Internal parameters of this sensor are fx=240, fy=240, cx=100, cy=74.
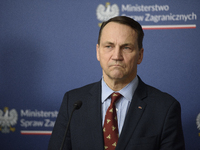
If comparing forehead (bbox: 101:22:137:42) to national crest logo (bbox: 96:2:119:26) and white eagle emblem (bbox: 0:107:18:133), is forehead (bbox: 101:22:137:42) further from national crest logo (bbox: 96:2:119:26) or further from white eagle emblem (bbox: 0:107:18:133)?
white eagle emblem (bbox: 0:107:18:133)

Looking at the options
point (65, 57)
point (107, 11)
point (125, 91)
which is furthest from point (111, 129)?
point (107, 11)

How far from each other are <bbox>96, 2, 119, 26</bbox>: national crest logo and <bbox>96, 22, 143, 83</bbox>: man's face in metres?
0.93

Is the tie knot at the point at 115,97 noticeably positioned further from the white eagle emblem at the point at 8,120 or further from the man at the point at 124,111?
the white eagle emblem at the point at 8,120

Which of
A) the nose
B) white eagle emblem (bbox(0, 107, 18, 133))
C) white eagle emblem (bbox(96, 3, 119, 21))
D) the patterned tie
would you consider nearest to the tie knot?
the patterned tie

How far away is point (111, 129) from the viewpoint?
4.29 feet

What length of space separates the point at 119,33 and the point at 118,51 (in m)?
0.10

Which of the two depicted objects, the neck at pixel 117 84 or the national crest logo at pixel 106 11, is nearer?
the neck at pixel 117 84

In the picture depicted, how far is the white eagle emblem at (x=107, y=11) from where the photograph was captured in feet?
7.38

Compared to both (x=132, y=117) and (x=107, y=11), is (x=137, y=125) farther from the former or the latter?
(x=107, y=11)

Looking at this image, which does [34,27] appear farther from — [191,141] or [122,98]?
[191,141]

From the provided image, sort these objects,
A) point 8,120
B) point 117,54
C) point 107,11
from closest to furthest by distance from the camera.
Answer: point 117,54, point 107,11, point 8,120

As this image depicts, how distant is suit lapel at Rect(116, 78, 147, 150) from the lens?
4.16ft

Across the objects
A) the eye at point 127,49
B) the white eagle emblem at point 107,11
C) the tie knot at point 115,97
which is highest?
the white eagle emblem at point 107,11

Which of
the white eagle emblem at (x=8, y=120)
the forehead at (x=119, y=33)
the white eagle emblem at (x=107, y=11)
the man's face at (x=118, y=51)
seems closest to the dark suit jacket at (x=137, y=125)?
the man's face at (x=118, y=51)
